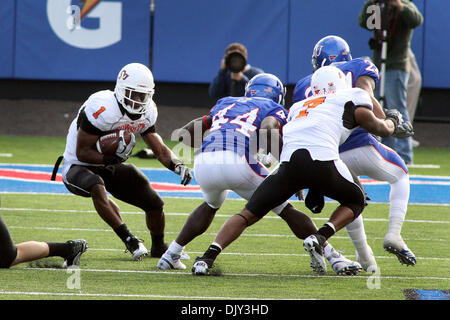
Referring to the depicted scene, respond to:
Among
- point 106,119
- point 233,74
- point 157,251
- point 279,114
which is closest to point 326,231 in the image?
point 279,114

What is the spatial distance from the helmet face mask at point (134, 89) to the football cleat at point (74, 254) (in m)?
1.09

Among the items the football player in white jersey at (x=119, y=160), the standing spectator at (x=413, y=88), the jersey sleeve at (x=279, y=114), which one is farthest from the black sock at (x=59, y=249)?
the standing spectator at (x=413, y=88)

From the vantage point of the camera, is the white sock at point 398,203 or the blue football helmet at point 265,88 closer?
the white sock at point 398,203

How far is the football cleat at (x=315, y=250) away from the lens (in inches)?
212

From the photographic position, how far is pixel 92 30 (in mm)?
14680

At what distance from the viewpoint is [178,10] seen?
48.5 feet

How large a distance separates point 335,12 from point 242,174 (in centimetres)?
898

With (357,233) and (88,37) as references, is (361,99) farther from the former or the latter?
(88,37)

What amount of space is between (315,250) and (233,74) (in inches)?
277

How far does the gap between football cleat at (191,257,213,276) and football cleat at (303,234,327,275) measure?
682mm

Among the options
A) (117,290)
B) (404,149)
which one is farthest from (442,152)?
(117,290)

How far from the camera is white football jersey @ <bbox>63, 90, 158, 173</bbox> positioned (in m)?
6.46

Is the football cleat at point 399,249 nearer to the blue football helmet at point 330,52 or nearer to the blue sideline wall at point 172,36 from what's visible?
the blue football helmet at point 330,52
